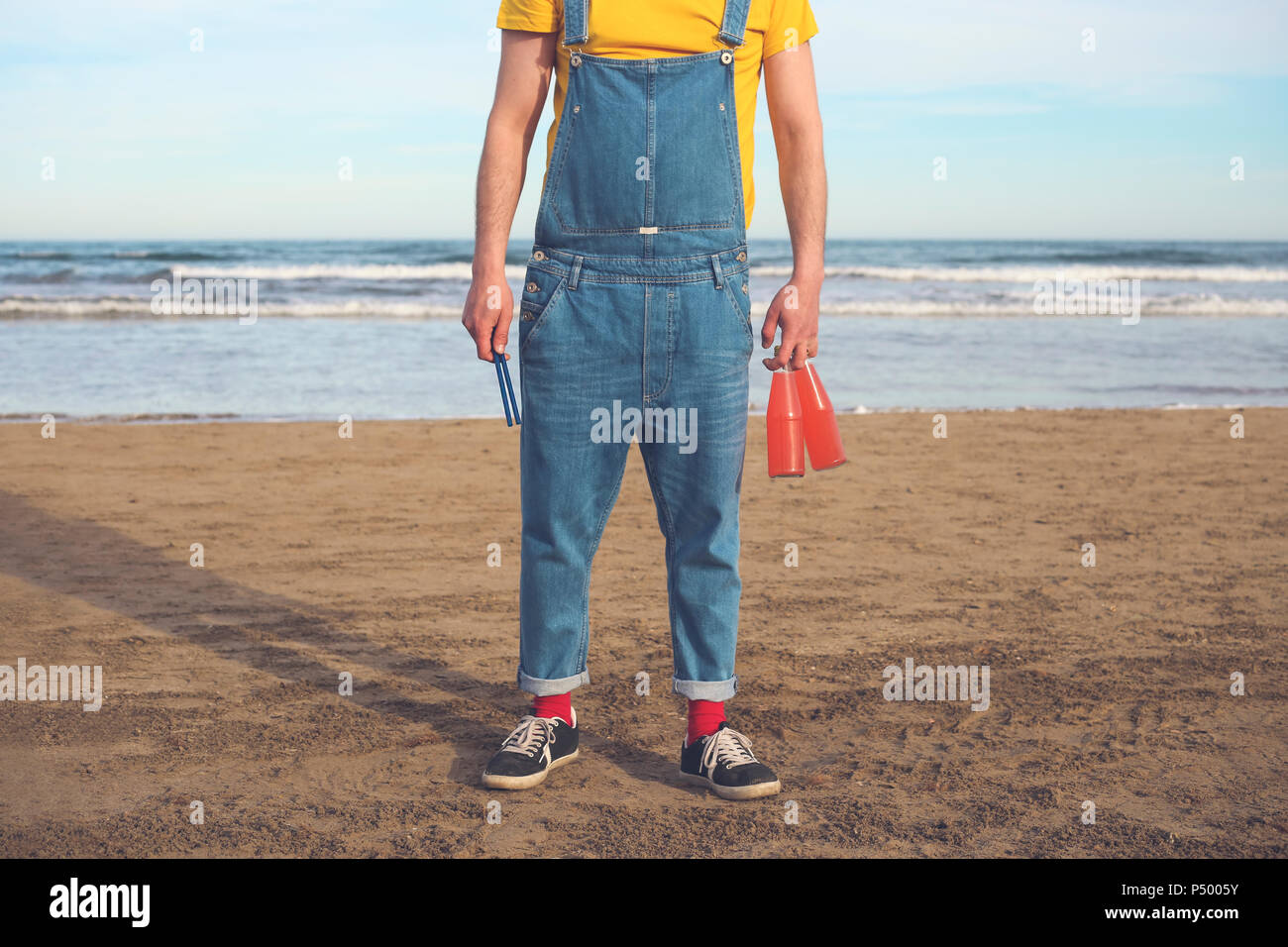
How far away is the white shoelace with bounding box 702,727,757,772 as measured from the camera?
289 centimetres

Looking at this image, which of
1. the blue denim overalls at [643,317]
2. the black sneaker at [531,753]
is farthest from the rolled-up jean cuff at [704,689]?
the black sneaker at [531,753]

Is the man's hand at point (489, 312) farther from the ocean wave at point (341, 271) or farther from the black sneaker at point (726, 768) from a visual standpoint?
the ocean wave at point (341, 271)

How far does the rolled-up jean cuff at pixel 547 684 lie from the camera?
3.00 meters

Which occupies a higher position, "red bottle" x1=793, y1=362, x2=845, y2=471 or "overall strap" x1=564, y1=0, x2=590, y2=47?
"overall strap" x1=564, y1=0, x2=590, y2=47

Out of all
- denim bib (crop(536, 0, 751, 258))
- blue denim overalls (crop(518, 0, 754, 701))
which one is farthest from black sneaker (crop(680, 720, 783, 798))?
denim bib (crop(536, 0, 751, 258))

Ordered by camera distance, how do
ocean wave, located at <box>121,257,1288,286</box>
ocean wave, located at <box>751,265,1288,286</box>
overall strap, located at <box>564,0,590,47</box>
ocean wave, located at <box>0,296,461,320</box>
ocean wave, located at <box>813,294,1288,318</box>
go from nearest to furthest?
1. overall strap, located at <box>564,0,590,47</box>
2. ocean wave, located at <box>0,296,461,320</box>
3. ocean wave, located at <box>813,294,1288,318</box>
4. ocean wave, located at <box>121,257,1288,286</box>
5. ocean wave, located at <box>751,265,1288,286</box>

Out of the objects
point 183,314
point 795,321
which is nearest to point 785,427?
point 795,321

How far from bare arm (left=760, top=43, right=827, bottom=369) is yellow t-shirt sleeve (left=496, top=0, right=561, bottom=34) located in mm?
527

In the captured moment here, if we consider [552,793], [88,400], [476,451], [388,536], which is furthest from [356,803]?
[88,400]

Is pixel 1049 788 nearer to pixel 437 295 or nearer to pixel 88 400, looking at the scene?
pixel 88 400

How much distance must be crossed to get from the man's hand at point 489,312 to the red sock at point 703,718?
3.44ft

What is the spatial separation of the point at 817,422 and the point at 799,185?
0.64 m

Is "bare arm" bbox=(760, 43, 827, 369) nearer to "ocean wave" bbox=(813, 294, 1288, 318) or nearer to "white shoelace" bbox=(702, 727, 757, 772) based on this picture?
"white shoelace" bbox=(702, 727, 757, 772)

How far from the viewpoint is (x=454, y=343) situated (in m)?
14.1
